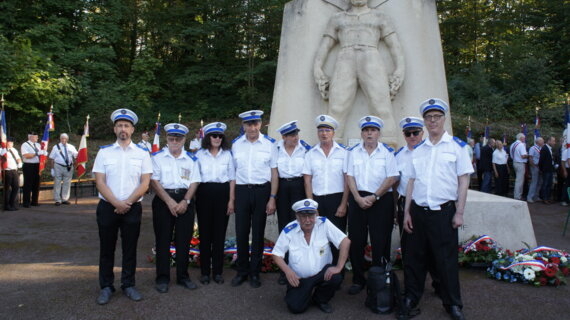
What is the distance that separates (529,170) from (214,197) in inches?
439

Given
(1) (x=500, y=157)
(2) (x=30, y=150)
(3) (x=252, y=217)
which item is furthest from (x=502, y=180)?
(2) (x=30, y=150)

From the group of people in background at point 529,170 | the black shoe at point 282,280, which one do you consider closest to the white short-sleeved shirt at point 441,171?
the black shoe at point 282,280

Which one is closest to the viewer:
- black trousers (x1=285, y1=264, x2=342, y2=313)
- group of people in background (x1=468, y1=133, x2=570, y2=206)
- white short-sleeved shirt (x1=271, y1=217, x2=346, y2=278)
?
black trousers (x1=285, y1=264, x2=342, y2=313)

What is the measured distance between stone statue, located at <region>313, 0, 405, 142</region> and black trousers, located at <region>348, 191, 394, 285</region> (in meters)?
2.29

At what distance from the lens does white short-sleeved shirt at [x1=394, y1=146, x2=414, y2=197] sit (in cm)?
417

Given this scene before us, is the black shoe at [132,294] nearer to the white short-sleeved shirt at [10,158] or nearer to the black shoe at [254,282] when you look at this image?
the black shoe at [254,282]

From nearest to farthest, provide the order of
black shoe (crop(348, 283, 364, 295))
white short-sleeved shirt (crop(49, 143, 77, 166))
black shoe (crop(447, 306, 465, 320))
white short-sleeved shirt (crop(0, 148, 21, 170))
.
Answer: black shoe (crop(447, 306, 465, 320)) < black shoe (crop(348, 283, 364, 295)) < white short-sleeved shirt (crop(0, 148, 21, 170)) < white short-sleeved shirt (crop(49, 143, 77, 166))

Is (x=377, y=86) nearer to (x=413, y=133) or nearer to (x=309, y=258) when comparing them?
(x=413, y=133)

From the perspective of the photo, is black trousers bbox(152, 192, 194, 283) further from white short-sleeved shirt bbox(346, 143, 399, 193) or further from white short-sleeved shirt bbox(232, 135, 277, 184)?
white short-sleeved shirt bbox(346, 143, 399, 193)

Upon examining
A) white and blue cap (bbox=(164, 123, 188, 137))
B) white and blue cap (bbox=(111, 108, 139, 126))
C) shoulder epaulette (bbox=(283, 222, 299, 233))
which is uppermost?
white and blue cap (bbox=(111, 108, 139, 126))

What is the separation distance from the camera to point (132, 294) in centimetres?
401

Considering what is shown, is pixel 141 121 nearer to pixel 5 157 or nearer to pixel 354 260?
pixel 5 157

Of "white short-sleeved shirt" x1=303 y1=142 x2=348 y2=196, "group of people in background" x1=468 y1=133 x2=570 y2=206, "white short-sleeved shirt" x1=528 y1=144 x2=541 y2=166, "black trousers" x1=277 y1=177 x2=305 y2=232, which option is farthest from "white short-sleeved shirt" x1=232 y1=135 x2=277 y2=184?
"white short-sleeved shirt" x1=528 y1=144 x2=541 y2=166

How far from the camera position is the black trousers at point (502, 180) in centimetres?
1179
